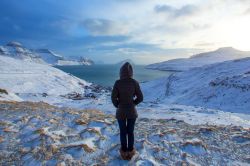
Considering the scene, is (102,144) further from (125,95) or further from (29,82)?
(29,82)

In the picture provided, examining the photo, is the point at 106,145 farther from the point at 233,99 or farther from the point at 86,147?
the point at 233,99

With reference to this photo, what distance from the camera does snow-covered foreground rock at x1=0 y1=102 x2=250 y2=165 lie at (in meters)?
8.97

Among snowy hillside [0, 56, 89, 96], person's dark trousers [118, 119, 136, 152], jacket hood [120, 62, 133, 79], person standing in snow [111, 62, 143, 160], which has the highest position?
jacket hood [120, 62, 133, 79]

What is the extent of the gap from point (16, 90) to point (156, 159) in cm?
5485

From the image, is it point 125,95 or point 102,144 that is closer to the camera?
point 125,95

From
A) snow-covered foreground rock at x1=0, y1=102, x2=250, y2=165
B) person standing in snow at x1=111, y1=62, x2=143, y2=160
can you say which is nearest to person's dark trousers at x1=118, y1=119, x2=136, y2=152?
person standing in snow at x1=111, y1=62, x2=143, y2=160

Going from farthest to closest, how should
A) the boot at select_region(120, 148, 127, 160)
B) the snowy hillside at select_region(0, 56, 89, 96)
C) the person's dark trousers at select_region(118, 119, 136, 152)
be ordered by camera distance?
the snowy hillside at select_region(0, 56, 89, 96)
the boot at select_region(120, 148, 127, 160)
the person's dark trousers at select_region(118, 119, 136, 152)

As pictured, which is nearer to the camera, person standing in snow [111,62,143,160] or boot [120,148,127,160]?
person standing in snow [111,62,143,160]

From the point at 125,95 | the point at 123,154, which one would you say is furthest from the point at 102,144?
the point at 125,95

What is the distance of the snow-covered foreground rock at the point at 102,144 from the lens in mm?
8969

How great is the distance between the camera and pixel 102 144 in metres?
10.2

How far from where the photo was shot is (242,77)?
4581cm

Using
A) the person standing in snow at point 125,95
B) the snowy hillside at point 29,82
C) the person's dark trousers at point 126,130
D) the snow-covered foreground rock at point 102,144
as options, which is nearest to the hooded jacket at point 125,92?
the person standing in snow at point 125,95

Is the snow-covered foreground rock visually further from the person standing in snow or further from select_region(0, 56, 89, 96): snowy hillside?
select_region(0, 56, 89, 96): snowy hillside
